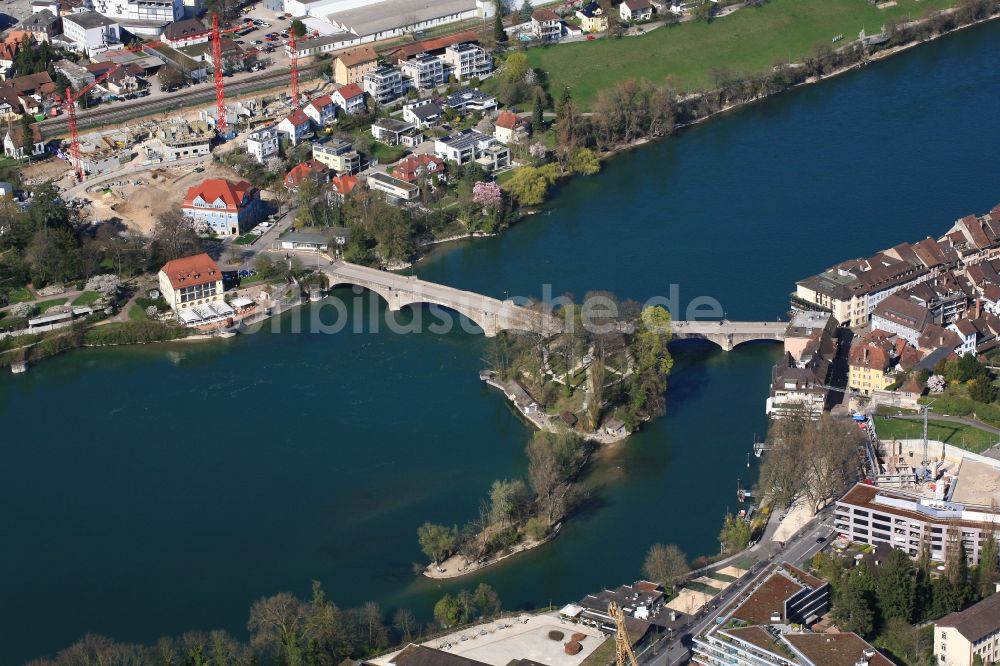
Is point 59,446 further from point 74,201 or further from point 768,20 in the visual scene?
point 768,20

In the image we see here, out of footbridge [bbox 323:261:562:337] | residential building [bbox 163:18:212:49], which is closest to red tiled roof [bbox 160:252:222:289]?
footbridge [bbox 323:261:562:337]

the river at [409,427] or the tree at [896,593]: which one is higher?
the river at [409,427]

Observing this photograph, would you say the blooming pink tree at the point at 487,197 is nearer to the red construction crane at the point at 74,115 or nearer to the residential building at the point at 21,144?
the red construction crane at the point at 74,115

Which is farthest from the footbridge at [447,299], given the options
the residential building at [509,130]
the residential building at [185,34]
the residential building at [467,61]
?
the residential building at [185,34]

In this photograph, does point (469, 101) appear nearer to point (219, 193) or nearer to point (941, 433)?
point (219, 193)

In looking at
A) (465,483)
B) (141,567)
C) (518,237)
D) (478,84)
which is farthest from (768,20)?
(141,567)

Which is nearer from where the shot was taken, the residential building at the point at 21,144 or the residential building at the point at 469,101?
the residential building at the point at 21,144
